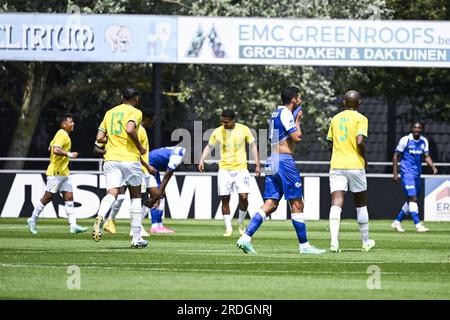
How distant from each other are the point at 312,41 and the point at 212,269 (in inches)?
721

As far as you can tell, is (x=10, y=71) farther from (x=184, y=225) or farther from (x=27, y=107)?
(x=184, y=225)

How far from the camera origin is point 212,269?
14.2 meters

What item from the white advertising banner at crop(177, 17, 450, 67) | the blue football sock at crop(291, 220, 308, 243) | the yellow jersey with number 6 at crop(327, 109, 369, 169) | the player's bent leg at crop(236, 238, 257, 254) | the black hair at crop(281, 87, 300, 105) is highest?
the white advertising banner at crop(177, 17, 450, 67)

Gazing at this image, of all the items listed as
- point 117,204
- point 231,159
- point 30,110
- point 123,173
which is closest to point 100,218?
point 123,173

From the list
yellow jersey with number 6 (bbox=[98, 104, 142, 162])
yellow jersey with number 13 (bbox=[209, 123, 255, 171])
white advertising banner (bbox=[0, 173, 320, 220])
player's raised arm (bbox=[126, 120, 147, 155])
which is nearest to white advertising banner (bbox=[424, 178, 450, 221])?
white advertising banner (bbox=[0, 173, 320, 220])

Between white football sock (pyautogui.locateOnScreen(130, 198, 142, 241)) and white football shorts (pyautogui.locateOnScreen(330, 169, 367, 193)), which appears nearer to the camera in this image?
white football shorts (pyautogui.locateOnScreen(330, 169, 367, 193))

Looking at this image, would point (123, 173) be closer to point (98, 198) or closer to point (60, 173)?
point (60, 173)

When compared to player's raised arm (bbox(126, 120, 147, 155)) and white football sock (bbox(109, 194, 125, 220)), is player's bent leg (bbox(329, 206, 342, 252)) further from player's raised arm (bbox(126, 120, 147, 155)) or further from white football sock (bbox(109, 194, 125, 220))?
white football sock (bbox(109, 194, 125, 220))

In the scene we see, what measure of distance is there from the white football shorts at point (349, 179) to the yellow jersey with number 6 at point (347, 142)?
0.21 ft

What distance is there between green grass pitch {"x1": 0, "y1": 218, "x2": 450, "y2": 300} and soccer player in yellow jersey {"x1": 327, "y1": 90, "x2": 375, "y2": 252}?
1.96 ft

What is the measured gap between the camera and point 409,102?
41062mm

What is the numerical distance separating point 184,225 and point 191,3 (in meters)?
11.5

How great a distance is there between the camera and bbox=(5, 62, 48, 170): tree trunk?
120ft

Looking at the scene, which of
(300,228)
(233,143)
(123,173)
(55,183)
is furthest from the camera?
(55,183)
